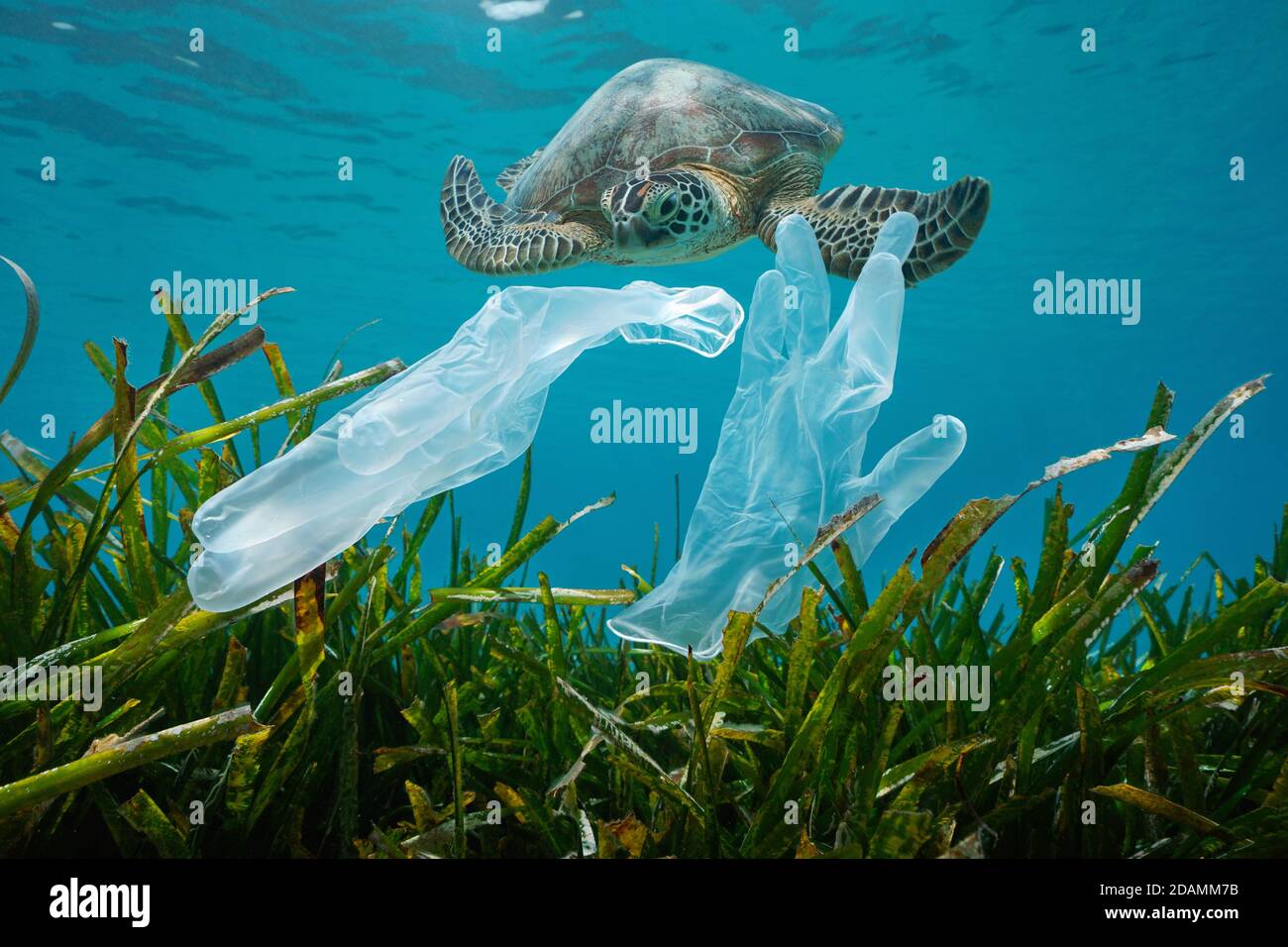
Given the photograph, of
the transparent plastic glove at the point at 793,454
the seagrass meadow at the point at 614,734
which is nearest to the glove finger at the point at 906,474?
the transparent plastic glove at the point at 793,454

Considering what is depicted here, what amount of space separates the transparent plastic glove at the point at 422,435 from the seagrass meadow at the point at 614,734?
0.08 m

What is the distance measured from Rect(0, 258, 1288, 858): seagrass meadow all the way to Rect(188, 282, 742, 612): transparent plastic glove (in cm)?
8

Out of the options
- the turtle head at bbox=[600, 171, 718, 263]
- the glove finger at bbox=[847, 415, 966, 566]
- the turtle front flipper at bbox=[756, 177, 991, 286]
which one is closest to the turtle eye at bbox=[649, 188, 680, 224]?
the turtle head at bbox=[600, 171, 718, 263]

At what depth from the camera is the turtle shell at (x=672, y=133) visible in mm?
6227

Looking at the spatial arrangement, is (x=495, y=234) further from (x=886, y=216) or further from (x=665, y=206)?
(x=886, y=216)

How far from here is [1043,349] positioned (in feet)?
115

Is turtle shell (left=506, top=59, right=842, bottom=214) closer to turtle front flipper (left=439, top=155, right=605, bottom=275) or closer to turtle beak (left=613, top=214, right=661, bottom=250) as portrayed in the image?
turtle front flipper (left=439, top=155, right=605, bottom=275)

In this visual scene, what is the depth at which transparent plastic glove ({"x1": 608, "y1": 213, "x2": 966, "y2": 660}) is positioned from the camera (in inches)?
72.8

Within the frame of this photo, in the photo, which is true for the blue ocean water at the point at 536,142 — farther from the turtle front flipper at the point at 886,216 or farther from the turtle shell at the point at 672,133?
the turtle front flipper at the point at 886,216

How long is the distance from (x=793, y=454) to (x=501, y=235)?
18.2 ft

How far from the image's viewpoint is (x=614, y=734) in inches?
47.4

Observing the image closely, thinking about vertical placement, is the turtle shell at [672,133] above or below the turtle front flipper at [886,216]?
above

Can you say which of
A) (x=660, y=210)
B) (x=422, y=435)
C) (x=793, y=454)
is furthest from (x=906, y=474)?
(x=660, y=210)
